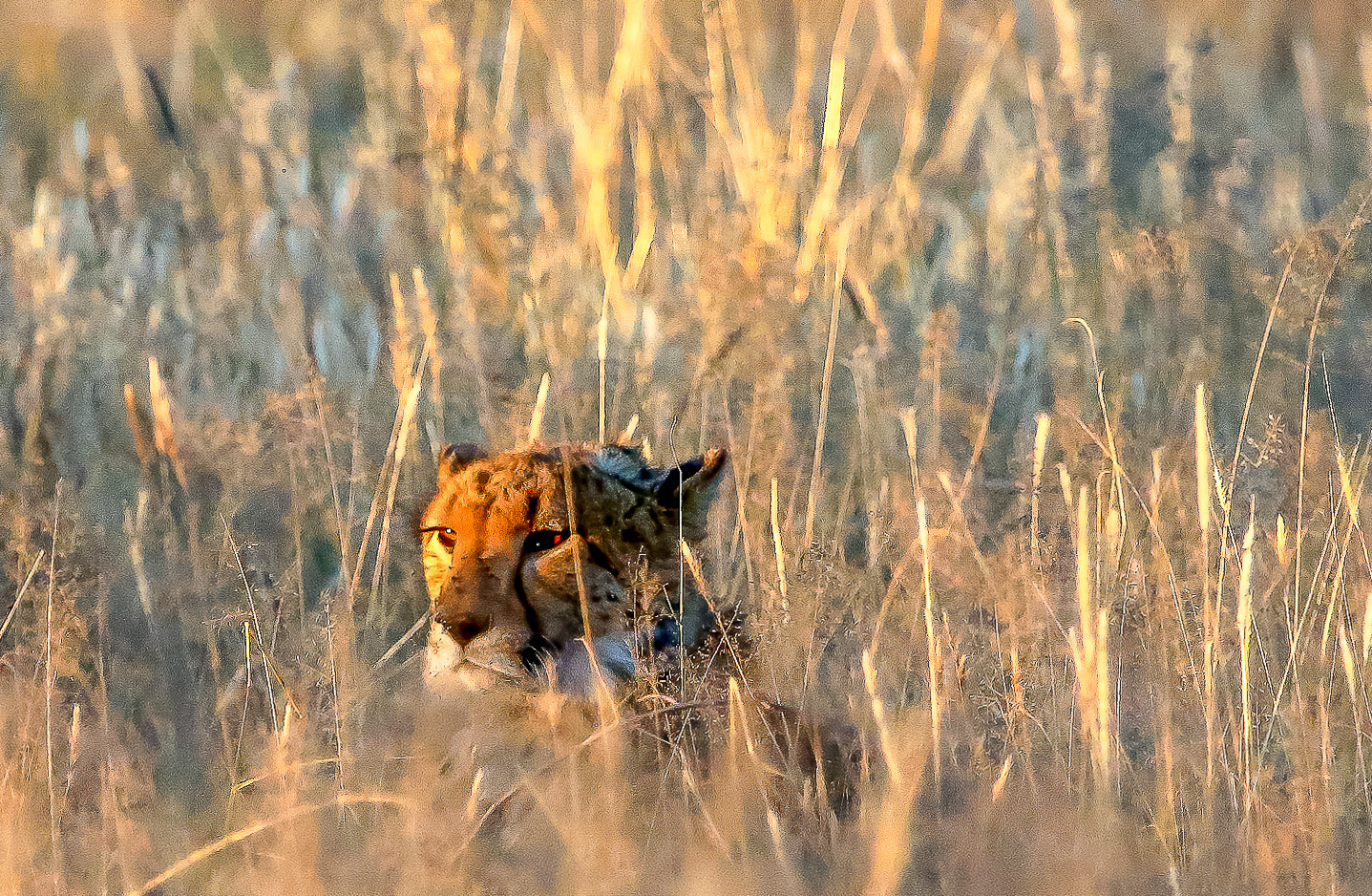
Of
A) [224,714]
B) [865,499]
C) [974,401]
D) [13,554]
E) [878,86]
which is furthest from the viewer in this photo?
[878,86]

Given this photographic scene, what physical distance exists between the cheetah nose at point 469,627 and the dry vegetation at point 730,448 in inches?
5.1

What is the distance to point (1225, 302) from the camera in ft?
14.6

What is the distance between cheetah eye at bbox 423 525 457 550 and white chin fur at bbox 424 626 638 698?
245 millimetres

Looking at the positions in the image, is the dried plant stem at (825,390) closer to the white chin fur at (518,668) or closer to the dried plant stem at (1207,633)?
the white chin fur at (518,668)

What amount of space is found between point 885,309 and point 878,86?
2.20 metres

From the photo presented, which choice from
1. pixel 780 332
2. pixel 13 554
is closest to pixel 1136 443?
pixel 780 332

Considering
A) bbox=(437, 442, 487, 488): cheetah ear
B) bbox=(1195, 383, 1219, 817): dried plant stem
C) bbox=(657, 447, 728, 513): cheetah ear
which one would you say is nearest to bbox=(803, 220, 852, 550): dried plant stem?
bbox=(657, 447, 728, 513): cheetah ear

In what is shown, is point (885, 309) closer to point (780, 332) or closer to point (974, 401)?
point (974, 401)

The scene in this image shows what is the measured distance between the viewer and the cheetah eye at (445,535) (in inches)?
112

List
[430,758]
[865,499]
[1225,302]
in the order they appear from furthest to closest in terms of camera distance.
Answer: [1225,302] < [865,499] < [430,758]

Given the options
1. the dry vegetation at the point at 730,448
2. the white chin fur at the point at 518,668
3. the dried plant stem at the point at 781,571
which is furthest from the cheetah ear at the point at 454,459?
the dried plant stem at the point at 781,571

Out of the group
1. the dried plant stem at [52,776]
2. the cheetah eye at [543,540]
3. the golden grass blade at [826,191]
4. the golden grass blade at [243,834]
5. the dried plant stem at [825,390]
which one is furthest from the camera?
the golden grass blade at [826,191]

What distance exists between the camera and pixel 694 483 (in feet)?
9.23

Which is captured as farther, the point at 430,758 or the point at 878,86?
the point at 878,86
